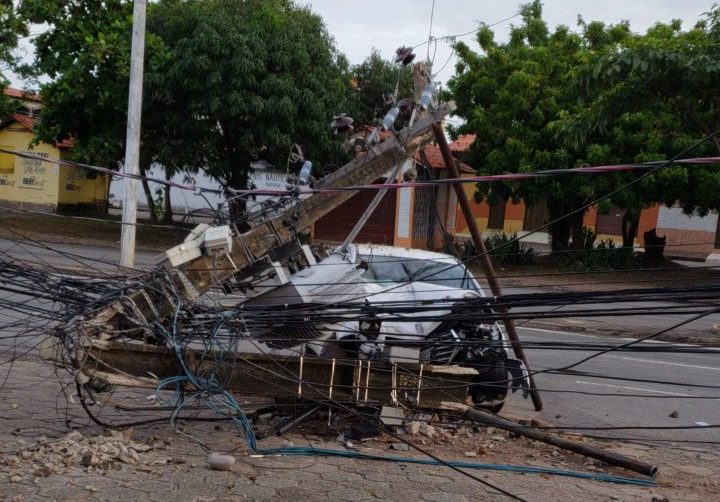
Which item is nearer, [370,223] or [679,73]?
[679,73]

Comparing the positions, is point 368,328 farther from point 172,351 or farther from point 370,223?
point 370,223

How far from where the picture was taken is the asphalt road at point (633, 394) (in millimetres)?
8984

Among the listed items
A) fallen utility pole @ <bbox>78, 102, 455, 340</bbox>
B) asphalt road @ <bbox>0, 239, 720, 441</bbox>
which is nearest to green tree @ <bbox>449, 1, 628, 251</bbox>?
asphalt road @ <bbox>0, 239, 720, 441</bbox>

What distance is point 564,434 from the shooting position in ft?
26.3

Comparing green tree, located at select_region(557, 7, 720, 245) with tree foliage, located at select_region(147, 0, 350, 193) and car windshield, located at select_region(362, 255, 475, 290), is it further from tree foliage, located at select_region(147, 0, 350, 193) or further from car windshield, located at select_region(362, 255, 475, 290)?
tree foliage, located at select_region(147, 0, 350, 193)

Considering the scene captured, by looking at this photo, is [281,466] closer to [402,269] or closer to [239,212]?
[239,212]

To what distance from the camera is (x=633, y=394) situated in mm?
9305

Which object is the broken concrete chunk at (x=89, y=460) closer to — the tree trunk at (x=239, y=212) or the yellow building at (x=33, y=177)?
the tree trunk at (x=239, y=212)

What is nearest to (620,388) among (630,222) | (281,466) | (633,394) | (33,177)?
(633,394)

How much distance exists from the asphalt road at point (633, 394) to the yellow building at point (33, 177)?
26.8 metres

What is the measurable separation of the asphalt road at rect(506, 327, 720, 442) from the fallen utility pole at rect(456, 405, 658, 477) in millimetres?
492

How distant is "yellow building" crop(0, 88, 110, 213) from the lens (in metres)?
34.8

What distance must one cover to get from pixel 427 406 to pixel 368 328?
1.01 m

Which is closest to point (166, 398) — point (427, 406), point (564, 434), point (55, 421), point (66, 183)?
point (55, 421)
